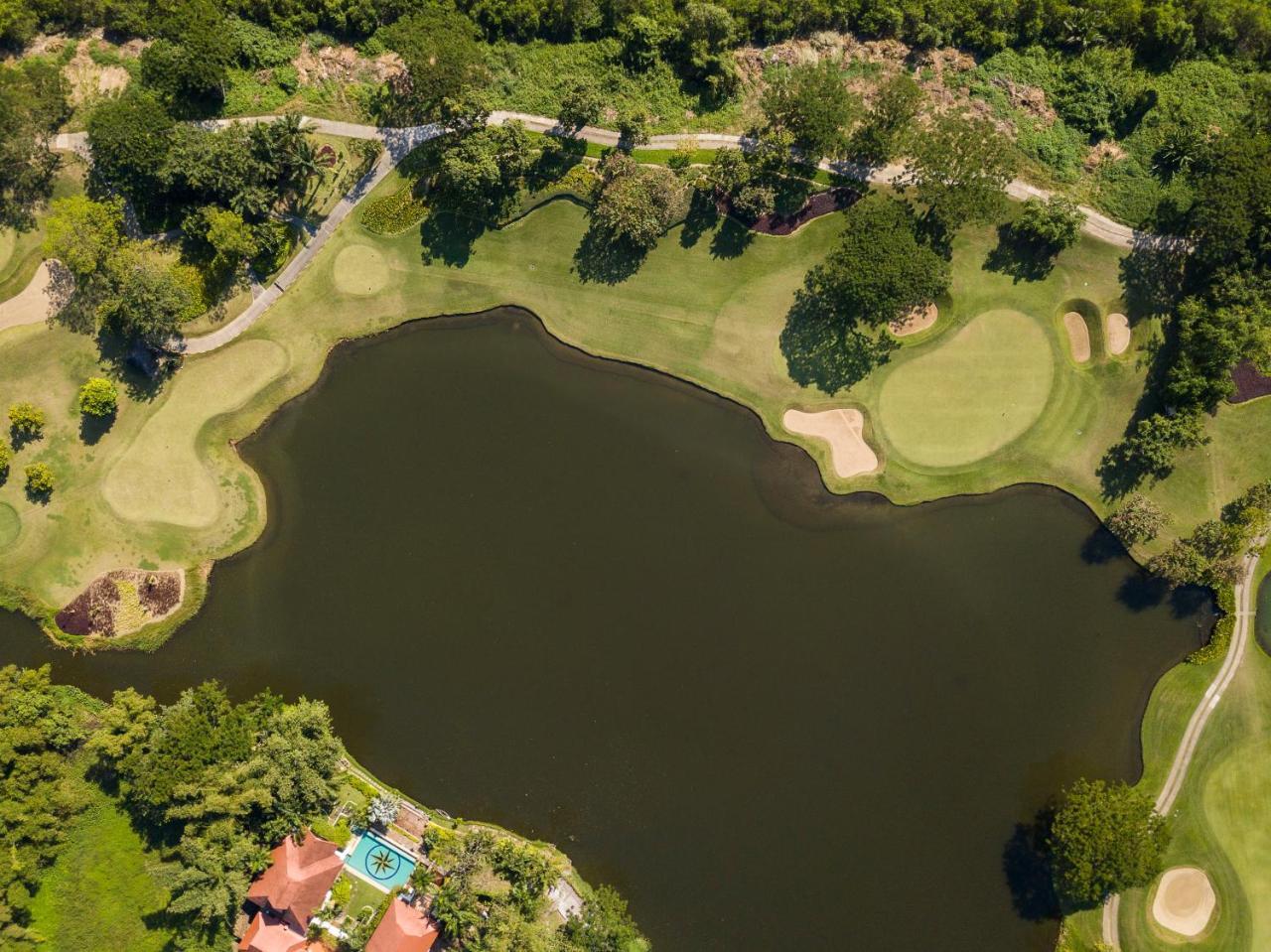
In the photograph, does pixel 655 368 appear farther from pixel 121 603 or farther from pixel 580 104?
pixel 121 603

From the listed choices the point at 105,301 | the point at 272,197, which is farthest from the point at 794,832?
the point at 105,301

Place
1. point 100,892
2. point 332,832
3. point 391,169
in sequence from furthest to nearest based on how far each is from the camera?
point 391,169
point 332,832
point 100,892

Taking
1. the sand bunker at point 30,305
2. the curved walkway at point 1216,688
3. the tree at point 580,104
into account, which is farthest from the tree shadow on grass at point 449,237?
the curved walkway at point 1216,688

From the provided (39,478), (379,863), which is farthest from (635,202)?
(379,863)

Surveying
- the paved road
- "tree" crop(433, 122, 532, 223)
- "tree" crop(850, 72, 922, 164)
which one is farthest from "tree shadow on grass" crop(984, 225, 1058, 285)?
"tree" crop(433, 122, 532, 223)

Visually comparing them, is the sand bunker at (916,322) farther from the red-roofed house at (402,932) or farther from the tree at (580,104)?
the red-roofed house at (402,932)

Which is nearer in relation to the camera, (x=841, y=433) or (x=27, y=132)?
(x=27, y=132)

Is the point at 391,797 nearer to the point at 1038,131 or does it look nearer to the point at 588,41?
the point at 588,41

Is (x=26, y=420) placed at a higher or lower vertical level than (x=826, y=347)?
lower
